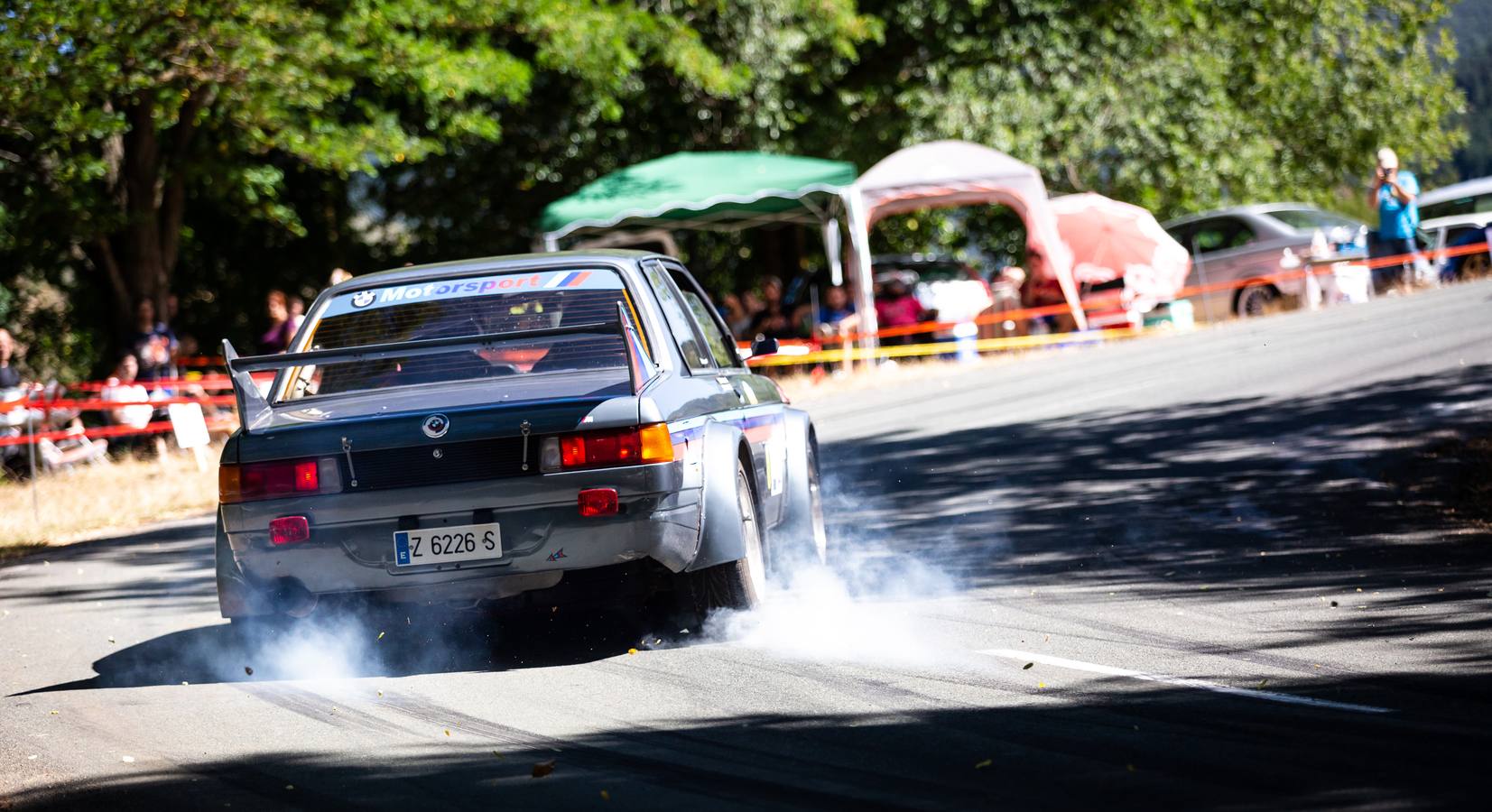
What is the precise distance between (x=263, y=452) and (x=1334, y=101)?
4161 cm

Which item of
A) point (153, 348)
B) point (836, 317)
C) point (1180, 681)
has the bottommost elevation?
point (1180, 681)

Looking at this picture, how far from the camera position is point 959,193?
2242 cm

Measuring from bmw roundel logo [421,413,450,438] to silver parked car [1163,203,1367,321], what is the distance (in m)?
19.6

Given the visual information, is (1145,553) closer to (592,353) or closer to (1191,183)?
(592,353)

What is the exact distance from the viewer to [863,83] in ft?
103

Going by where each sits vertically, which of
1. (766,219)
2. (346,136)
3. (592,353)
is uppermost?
(346,136)

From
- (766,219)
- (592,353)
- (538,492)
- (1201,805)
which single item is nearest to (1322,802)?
(1201,805)

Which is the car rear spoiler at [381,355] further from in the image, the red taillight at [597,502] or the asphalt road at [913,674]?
the asphalt road at [913,674]

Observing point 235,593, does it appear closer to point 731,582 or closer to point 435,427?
point 435,427

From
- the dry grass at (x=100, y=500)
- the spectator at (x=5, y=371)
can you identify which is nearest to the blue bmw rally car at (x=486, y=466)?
the dry grass at (x=100, y=500)

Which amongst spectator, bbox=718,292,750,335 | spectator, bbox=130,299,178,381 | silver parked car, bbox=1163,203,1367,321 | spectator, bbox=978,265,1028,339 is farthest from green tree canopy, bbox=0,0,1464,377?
silver parked car, bbox=1163,203,1367,321

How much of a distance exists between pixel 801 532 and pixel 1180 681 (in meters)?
2.74

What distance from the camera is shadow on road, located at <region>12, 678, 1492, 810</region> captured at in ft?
14.1

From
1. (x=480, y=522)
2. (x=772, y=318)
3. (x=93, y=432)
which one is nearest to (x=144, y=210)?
(x=93, y=432)
